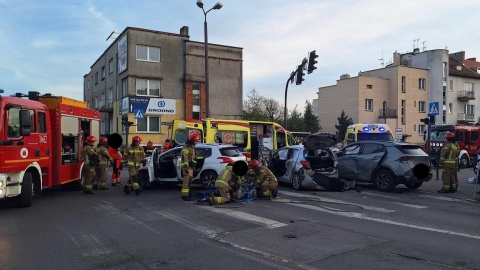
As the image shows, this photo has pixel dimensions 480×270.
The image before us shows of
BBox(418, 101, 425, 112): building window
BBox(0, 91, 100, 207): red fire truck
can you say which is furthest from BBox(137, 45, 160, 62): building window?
BBox(418, 101, 425, 112): building window

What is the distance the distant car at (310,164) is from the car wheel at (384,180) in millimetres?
1348

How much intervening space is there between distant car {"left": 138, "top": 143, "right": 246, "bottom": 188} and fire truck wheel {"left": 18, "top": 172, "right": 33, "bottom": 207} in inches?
150

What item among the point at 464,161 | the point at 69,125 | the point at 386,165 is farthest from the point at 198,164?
the point at 464,161

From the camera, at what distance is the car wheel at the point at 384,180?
1291 centimetres

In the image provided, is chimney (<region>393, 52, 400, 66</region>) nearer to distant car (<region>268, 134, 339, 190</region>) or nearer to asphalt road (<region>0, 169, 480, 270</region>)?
distant car (<region>268, 134, 339, 190</region>)

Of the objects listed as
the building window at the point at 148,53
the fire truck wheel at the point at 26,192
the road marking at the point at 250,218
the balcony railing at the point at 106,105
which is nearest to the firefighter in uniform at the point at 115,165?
the fire truck wheel at the point at 26,192

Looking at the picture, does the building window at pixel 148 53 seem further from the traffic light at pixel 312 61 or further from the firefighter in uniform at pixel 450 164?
the firefighter in uniform at pixel 450 164

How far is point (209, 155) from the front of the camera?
1265 centimetres

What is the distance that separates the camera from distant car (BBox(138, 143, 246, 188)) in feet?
41.1

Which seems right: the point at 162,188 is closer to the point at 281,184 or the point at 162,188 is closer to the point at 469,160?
the point at 281,184

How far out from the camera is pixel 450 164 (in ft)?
42.0

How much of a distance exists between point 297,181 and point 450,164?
4.76 metres

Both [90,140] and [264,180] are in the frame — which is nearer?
[264,180]

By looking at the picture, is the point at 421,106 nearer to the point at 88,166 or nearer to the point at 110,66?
the point at 110,66
